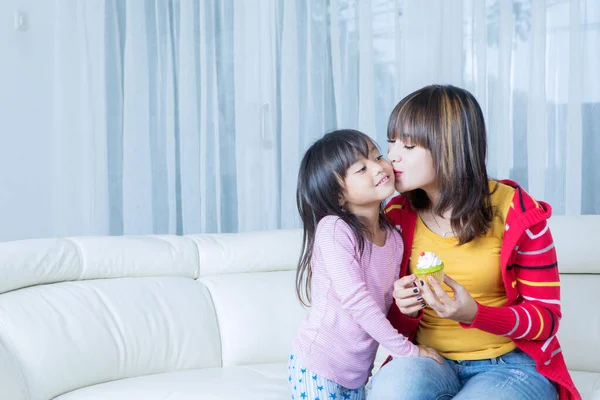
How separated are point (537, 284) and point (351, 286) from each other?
41 centimetres

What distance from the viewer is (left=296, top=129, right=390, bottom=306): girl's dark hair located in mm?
1760

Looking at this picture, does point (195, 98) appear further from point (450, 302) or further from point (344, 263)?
point (450, 302)

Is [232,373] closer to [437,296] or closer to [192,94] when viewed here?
[437,296]

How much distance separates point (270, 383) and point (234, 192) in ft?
5.06

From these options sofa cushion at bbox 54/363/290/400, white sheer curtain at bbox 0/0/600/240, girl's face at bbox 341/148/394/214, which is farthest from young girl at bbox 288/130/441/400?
white sheer curtain at bbox 0/0/600/240

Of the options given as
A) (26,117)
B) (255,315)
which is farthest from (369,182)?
(26,117)

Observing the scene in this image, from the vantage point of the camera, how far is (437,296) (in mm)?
1479

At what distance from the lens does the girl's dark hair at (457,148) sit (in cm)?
166

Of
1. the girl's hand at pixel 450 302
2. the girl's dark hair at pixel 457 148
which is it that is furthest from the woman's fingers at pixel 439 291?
the girl's dark hair at pixel 457 148

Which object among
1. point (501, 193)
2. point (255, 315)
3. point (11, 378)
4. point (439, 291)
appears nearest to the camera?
point (439, 291)

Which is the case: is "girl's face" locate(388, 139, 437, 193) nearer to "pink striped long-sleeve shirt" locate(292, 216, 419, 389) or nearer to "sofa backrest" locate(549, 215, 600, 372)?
"pink striped long-sleeve shirt" locate(292, 216, 419, 389)

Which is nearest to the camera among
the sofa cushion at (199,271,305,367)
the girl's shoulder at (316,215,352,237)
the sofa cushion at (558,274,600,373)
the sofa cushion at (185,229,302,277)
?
the girl's shoulder at (316,215,352,237)

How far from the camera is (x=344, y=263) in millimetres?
1662

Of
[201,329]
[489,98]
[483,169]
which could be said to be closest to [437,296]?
[483,169]
